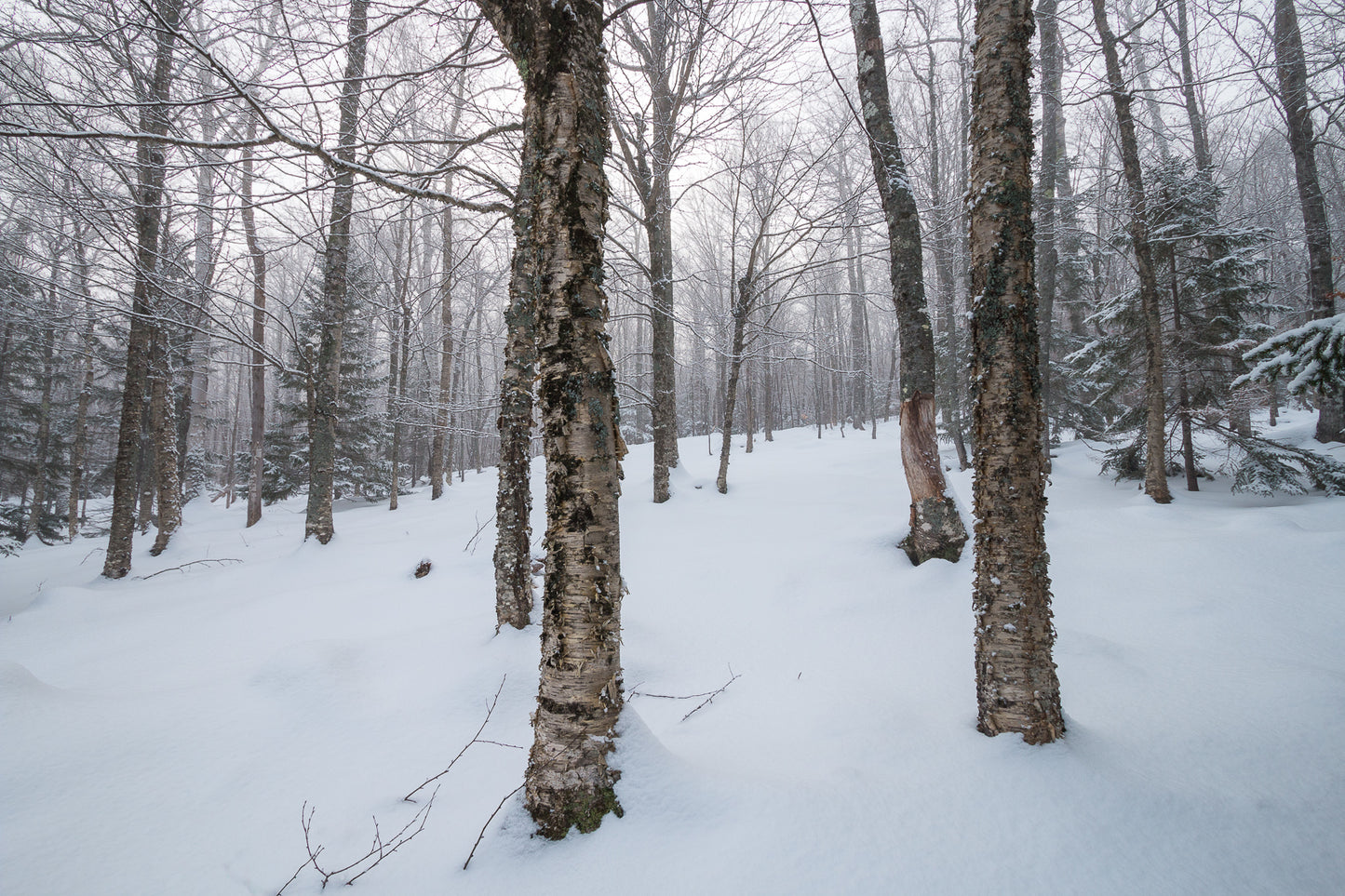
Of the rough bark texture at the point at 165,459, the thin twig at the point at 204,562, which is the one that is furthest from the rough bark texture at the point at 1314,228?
the rough bark texture at the point at 165,459

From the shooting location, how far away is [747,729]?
2.69m

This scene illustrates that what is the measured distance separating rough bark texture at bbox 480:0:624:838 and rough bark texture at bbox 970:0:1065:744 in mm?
1612

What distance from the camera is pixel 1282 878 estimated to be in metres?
1.53

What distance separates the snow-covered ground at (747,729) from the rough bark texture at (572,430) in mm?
170

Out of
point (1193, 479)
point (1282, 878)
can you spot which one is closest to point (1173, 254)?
point (1193, 479)

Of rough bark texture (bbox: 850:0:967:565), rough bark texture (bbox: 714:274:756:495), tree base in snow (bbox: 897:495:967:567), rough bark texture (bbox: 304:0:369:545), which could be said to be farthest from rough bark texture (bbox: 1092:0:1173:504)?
rough bark texture (bbox: 304:0:369:545)

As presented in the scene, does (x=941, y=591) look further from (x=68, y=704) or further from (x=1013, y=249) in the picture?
(x=68, y=704)

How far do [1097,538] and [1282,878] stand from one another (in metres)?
4.04

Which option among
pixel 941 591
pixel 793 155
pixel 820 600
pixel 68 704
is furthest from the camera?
pixel 793 155

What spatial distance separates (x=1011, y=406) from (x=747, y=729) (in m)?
2.05

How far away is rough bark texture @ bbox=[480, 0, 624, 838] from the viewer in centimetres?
173

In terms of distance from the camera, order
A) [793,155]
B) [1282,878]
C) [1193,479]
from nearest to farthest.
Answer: [1282,878] < [793,155] < [1193,479]

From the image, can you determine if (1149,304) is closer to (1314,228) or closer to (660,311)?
(1314,228)

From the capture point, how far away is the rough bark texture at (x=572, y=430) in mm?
1732
